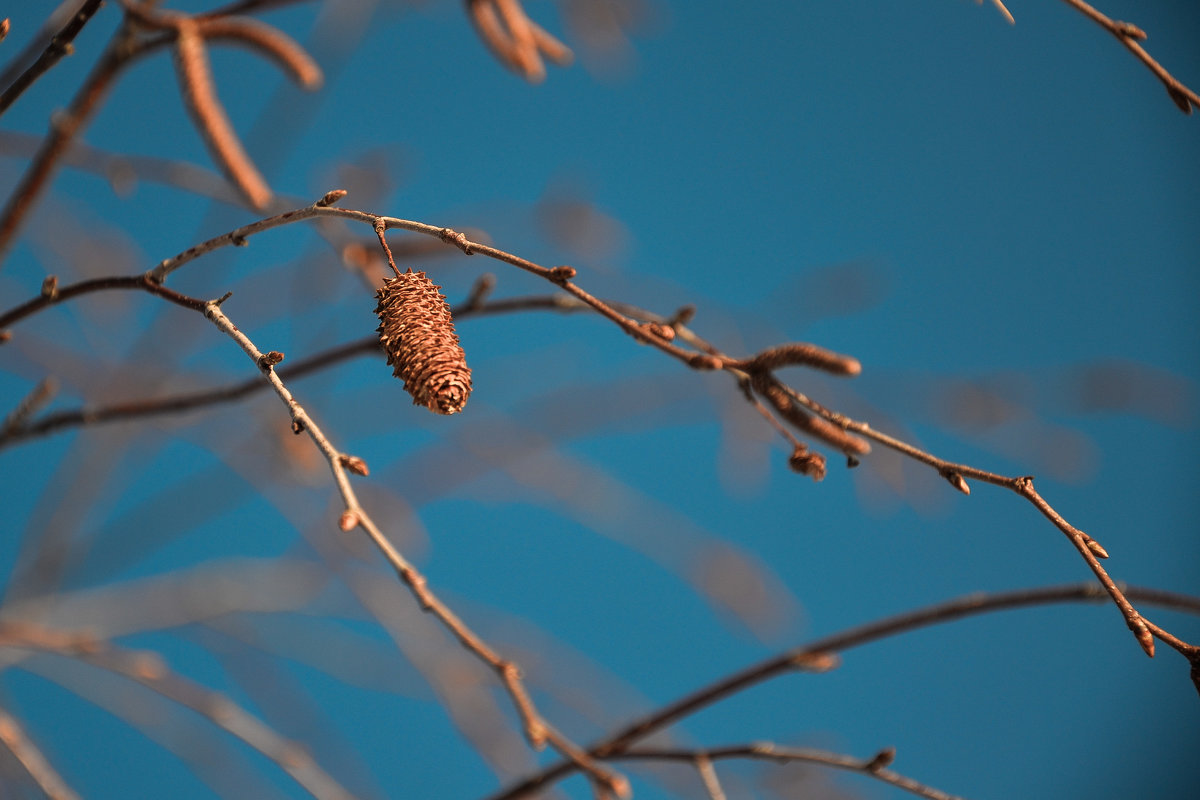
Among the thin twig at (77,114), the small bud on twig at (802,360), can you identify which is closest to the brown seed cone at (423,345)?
the small bud on twig at (802,360)

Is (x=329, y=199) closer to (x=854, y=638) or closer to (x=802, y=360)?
(x=802, y=360)

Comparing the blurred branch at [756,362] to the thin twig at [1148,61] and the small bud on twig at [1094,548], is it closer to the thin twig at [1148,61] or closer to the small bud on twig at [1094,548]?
the small bud on twig at [1094,548]

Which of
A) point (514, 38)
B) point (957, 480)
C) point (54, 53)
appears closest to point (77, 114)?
point (54, 53)

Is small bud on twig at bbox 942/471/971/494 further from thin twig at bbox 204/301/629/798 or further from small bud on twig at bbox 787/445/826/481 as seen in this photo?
thin twig at bbox 204/301/629/798

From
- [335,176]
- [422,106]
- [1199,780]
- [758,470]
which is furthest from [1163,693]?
[335,176]

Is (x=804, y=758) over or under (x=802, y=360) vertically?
under

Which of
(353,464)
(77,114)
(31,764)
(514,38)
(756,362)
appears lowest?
(31,764)
